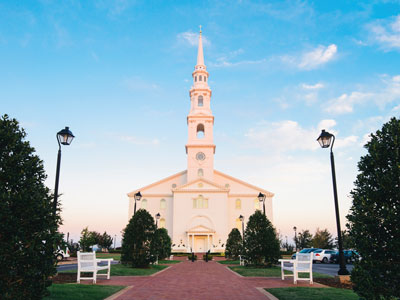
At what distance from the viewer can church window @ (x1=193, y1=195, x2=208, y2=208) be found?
56188mm

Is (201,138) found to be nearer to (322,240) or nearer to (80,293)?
(322,240)

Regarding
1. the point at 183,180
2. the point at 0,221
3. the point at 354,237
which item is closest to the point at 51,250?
→ the point at 0,221

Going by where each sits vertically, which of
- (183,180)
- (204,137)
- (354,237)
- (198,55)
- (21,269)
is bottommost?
(21,269)

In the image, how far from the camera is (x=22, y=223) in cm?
549

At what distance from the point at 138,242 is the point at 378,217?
14862 mm

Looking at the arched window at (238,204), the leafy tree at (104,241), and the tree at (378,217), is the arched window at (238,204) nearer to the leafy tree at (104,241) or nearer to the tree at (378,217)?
the leafy tree at (104,241)

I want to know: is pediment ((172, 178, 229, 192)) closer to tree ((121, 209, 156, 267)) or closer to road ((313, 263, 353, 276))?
road ((313, 263, 353, 276))

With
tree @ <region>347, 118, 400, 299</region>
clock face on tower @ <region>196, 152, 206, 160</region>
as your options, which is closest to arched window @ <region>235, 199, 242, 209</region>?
clock face on tower @ <region>196, 152, 206, 160</region>

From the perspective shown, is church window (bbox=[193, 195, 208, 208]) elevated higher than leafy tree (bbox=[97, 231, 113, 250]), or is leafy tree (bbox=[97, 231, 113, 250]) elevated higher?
church window (bbox=[193, 195, 208, 208])

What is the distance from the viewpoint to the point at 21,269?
5.44 meters

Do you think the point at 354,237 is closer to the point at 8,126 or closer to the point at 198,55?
the point at 8,126

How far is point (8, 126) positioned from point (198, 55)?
58388mm

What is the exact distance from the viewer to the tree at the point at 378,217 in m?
5.55

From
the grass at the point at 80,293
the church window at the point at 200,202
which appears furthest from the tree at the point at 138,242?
the church window at the point at 200,202
